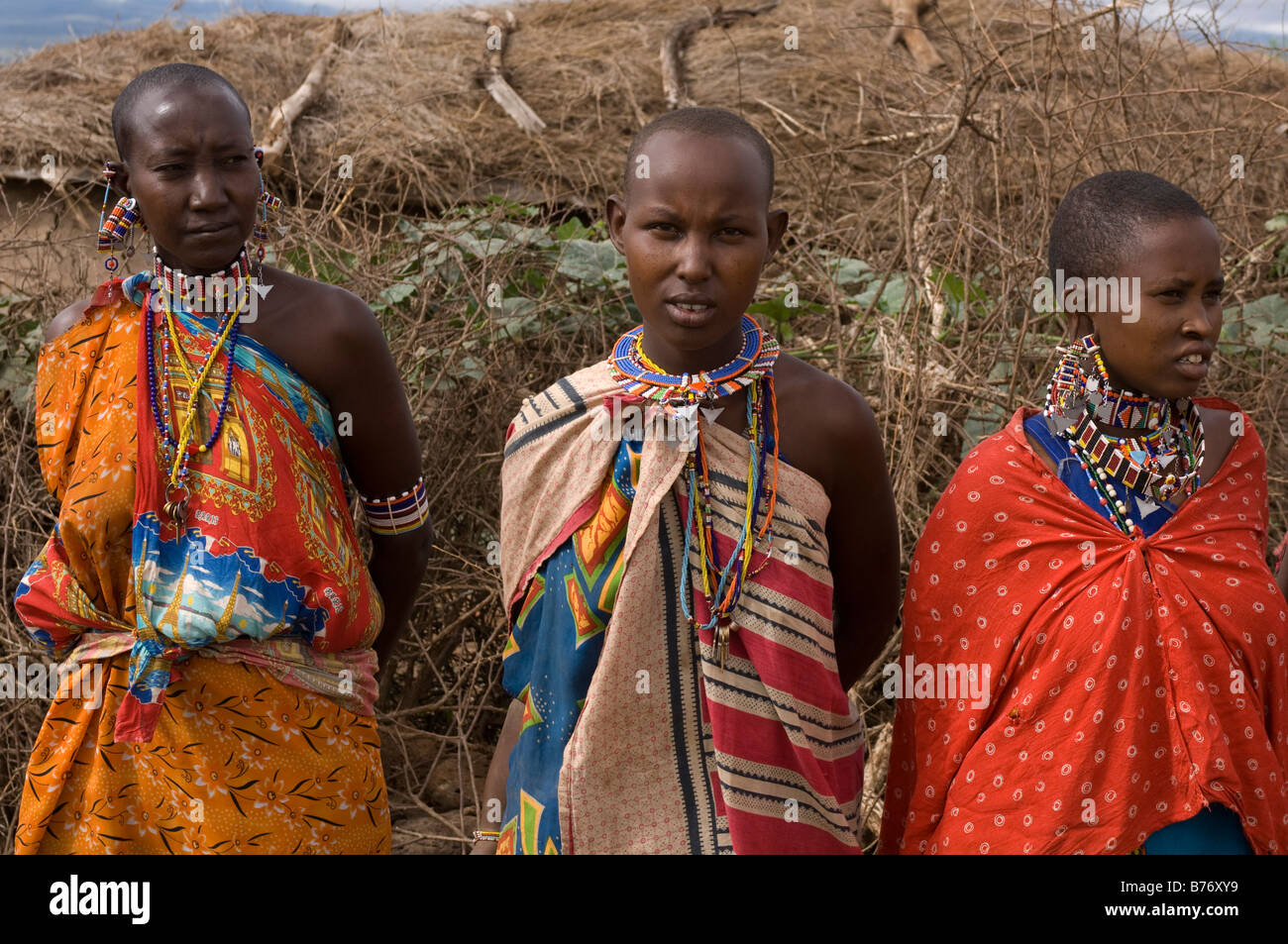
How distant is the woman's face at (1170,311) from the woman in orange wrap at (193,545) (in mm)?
1318

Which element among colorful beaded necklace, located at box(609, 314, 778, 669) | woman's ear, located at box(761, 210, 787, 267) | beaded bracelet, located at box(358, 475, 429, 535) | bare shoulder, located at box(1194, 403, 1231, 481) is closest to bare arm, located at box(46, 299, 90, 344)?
beaded bracelet, located at box(358, 475, 429, 535)

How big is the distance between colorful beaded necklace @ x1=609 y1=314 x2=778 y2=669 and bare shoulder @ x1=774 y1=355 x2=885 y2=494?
0.03 m

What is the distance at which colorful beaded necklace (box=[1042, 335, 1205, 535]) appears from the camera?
2.16m

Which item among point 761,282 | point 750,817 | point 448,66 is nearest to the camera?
point 750,817

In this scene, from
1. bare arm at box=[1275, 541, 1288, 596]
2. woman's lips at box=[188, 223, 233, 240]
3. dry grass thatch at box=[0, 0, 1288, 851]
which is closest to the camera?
woman's lips at box=[188, 223, 233, 240]

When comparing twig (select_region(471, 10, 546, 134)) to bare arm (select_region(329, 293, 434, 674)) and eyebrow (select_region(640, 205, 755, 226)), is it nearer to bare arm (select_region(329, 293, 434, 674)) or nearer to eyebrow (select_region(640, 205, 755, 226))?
bare arm (select_region(329, 293, 434, 674))

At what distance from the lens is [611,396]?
2.12 meters

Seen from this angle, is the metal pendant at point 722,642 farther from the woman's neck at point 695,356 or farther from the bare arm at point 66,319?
the bare arm at point 66,319

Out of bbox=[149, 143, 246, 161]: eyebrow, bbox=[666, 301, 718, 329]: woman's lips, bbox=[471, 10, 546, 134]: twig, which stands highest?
bbox=[471, 10, 546, 134]: twig

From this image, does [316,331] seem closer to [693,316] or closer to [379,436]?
[379,436]

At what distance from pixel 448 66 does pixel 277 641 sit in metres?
6.31

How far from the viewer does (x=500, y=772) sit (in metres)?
2.20

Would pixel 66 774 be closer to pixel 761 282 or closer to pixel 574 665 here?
pixel 574 665
